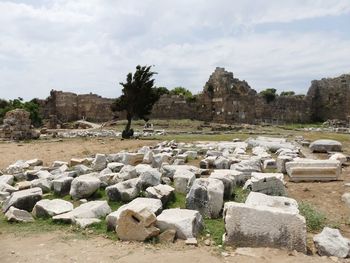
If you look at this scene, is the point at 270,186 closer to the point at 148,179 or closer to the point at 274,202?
the point at 274,202

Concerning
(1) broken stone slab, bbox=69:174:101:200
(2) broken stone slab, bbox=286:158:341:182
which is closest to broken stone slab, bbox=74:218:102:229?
(1) broken stone slab, bbox=69:174:101:200

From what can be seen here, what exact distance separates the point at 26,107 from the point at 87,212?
30.1 meters

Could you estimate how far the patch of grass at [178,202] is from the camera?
6.95 metres

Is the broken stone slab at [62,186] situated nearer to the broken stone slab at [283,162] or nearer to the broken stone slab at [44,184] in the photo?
the broken stone slab at [44,184]

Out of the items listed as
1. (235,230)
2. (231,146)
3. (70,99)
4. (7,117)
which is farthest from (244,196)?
(70,99)

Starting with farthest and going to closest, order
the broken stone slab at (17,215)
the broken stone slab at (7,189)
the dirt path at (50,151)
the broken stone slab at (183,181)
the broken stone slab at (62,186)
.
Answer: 1. the dirt path at (50,151)
2. the broken stone slab at (7,189)
3. the broken stone slab at (62,186)
4. the broken stone slab at (183,181)
5. the broken stone slab at (17,215)

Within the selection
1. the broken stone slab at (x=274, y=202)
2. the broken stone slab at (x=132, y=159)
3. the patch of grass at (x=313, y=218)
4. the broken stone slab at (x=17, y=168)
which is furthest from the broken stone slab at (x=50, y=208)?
the broken stone slab at (x=17, y=168)

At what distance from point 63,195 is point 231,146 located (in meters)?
8.01

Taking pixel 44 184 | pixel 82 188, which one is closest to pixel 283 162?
pixel 82 188

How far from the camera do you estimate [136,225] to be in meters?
5.44

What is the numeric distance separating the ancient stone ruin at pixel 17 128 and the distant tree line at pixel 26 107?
977 centimetres

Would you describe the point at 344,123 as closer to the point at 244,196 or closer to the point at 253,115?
the point at 253,115

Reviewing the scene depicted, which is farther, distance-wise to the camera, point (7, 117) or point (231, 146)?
point (7, 117)

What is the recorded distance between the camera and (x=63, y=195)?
8.11 m
